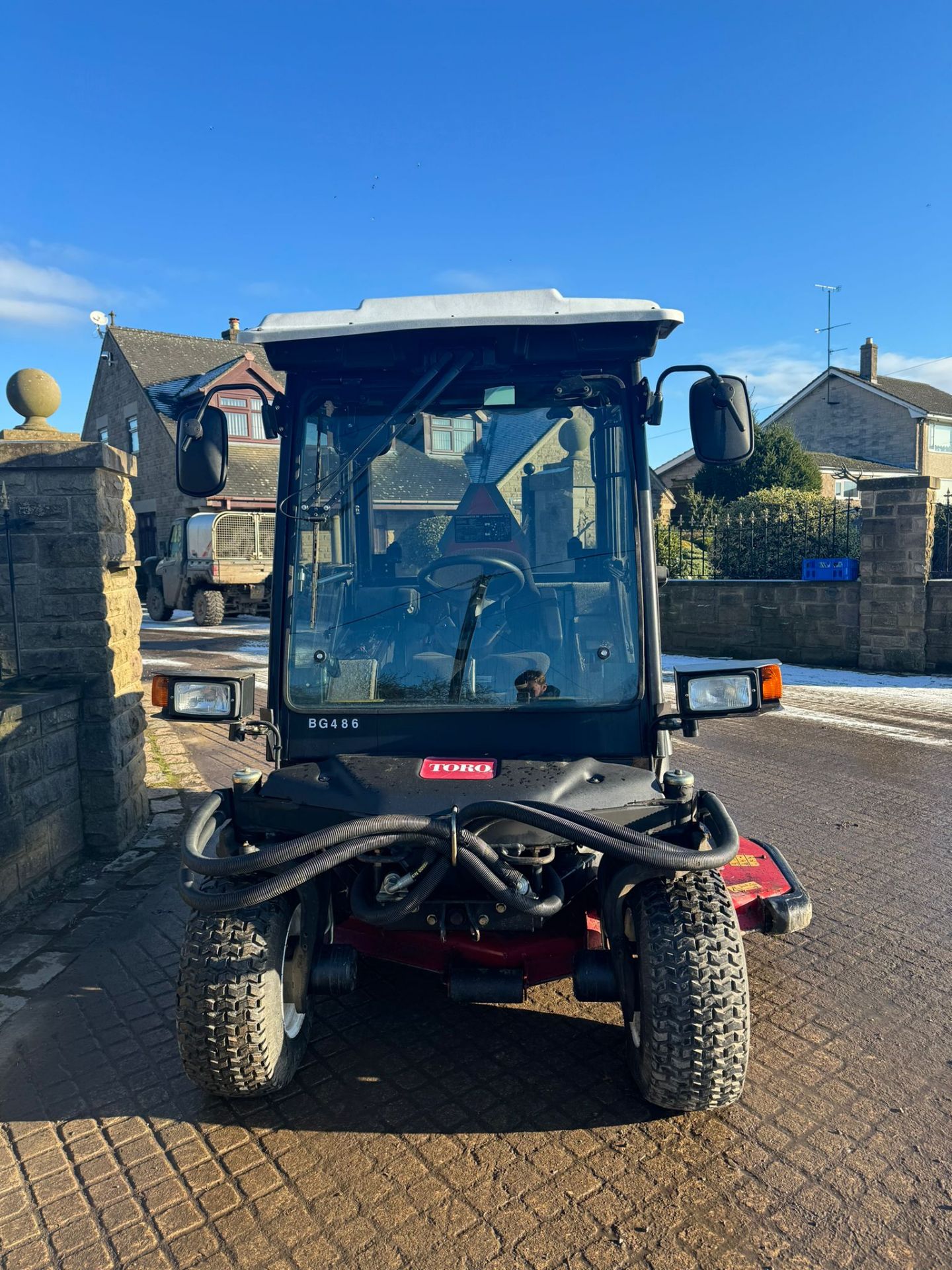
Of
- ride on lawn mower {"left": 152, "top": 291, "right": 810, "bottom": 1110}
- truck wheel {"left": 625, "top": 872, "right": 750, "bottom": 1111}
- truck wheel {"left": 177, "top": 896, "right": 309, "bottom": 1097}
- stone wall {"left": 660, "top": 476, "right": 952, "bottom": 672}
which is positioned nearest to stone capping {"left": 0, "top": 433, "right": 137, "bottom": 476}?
ride on lawn mower {"left": 152, "top": 291, "right": 810, "bottom": 1110}

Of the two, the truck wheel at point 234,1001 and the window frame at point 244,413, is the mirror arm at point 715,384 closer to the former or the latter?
the truck wheel at point 234,1001

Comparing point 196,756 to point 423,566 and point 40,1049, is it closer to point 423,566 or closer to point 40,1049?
point 40,1049

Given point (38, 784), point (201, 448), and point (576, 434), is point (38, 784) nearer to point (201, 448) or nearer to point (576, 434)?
point (201, 448)

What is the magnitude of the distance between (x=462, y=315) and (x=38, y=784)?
3.35 m

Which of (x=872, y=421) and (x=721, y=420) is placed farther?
(x=872, y=421)

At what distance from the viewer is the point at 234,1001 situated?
101 inches

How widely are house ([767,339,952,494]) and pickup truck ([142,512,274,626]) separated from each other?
22.2m

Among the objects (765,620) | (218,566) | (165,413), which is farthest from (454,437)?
(165,413)

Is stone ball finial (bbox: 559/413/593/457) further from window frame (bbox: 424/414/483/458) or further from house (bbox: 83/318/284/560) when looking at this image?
house (bbox: 83/318/284/560)

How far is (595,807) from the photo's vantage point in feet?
8.68

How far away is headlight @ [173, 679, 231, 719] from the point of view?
10.00 feet

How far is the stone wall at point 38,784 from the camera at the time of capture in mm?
4309

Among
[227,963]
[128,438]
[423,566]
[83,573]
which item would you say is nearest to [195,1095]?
[227,963]

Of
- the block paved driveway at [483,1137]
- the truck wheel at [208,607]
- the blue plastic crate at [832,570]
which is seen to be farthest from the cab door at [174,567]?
the block paved driveway at [483,1137]
